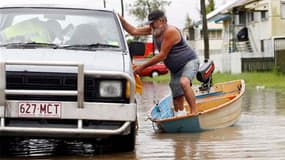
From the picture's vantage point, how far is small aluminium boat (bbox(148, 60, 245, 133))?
9.73 m

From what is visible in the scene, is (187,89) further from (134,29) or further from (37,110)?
(37,110)

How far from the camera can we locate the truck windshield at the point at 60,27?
8.27 m

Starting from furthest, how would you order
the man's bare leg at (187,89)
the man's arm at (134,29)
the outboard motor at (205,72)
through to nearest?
the outboard motor at (205,72) → the man's arm at (134,29) → the man's bare leg at (187,89)

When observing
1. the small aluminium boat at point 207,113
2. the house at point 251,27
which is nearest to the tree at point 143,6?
the house at point 251,27

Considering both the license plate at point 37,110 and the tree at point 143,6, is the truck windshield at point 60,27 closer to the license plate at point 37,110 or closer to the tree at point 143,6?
the license plate at point 37,110

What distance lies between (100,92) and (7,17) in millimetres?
2128

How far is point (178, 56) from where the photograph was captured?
9.73m

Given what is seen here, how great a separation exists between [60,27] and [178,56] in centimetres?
195

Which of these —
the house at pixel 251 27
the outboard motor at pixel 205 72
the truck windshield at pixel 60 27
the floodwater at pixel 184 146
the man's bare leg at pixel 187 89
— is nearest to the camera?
the floodwater at pixel 184 146

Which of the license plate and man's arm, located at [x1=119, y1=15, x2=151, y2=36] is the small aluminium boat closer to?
man's arm, located at [x1=119, y1=15, x2=151, y2=36]

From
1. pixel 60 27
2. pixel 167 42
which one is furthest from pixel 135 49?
pixel 60 27

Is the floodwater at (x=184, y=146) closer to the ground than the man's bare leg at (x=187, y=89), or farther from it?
closer to the ground

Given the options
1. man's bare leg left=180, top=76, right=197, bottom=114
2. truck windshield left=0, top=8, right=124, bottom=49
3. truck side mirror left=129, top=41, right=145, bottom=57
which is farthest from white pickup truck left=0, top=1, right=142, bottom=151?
man's bare leg left=180, top=76, right=197, bottom=114

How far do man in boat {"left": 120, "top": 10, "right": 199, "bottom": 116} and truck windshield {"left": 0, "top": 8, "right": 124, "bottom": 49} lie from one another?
953mm
